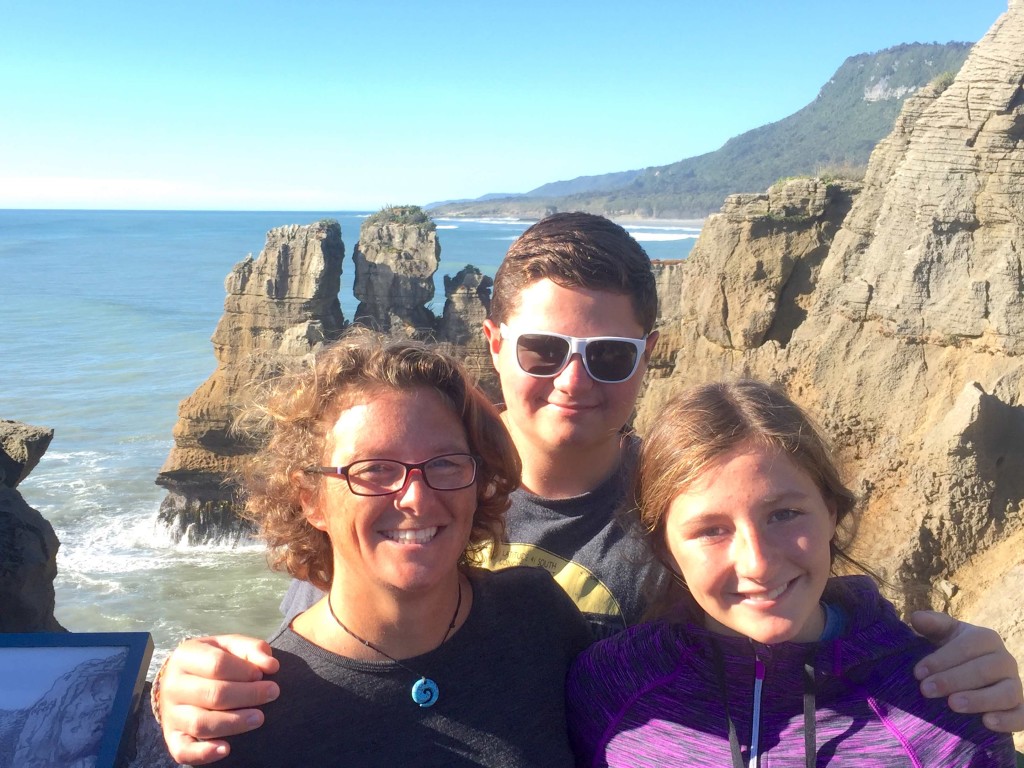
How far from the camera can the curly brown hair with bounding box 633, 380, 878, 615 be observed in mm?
2326

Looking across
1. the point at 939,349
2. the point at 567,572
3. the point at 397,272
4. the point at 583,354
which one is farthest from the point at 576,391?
the point at 397,272

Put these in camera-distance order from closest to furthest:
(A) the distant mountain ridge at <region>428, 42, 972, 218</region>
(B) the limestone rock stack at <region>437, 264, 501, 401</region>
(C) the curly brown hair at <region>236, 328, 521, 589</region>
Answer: (C) the curly brown hair at <region>236, 328, 521, 589</region> < (B) the limestone rock stack at <region>437, 264, 501, 401</region> < (A) the distant mountain ridge at <region>428, 42, 972, 218</region>

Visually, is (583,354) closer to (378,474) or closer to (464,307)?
(378,474)

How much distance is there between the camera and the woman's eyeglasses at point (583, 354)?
2.91m

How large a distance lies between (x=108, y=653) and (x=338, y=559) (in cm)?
68

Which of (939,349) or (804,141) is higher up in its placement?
(804,141)

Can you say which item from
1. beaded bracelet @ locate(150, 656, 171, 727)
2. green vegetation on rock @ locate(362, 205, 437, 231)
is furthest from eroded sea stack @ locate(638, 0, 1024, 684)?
green vegetation on rock @ locate(362, 205, 437, 231)

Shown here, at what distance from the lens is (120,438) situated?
104 ft

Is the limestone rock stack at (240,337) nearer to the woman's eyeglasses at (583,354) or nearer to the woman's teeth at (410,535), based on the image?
the woman's eyeglasses at (583,354)

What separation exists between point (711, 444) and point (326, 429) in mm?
1009

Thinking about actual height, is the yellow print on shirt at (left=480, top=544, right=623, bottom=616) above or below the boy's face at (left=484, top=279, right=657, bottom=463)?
below

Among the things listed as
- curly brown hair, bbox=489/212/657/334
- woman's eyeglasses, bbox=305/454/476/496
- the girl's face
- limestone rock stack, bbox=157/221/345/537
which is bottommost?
limestone rock stack, bbox=157/221/345/537

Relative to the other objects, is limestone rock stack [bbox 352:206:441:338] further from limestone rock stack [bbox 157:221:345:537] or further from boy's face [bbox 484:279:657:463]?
boy's face [bbox 484:279:657:463]

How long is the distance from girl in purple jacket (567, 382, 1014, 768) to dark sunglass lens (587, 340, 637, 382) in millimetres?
505
